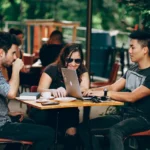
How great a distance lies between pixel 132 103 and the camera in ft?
20.3

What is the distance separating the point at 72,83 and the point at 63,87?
0.55 m

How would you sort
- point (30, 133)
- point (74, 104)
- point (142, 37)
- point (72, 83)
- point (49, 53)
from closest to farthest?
point (30, 133) → point (74, 104) → point (72, 83) → point (142, 37) → point (49, 53)

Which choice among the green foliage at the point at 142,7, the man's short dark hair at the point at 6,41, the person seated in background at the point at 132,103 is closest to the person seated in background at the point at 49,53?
the green foliage at the point at 142,7

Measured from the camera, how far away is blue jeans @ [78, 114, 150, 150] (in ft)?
18.9

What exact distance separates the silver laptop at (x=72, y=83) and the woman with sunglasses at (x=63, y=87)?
10cm

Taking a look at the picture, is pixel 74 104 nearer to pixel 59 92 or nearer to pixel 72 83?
pixel 72 83

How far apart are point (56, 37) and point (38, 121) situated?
436 cm

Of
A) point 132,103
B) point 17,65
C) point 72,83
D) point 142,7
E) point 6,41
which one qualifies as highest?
point 142,7

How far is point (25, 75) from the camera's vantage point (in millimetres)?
10391

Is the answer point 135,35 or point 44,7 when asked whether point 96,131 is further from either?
point 44,7

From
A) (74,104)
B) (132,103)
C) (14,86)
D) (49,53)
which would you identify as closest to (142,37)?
(132,103)

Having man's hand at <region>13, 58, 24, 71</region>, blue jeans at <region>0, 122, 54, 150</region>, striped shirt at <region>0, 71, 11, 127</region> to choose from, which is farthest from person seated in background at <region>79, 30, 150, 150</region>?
striped shirt at <region>0, 71, 11, 127</region>

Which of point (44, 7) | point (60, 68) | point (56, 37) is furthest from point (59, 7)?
point (60, 68)

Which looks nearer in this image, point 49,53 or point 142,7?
point 142,7
